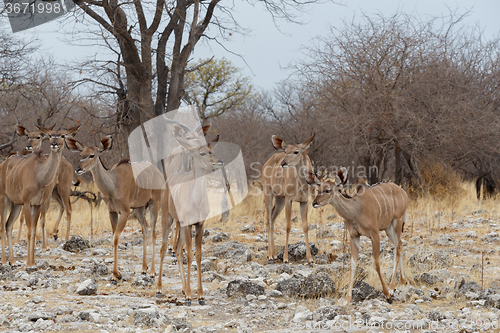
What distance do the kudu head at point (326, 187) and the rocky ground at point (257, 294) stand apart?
1.04 meters

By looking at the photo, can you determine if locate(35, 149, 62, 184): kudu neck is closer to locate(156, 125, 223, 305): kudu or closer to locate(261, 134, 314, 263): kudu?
locate(156, 125, 223, 305): kudu

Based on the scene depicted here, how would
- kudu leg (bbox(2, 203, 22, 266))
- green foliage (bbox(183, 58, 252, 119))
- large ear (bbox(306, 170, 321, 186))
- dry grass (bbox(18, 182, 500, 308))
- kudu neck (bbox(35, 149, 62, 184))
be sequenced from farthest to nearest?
green foliage (bbox(183, 58, 252, 119))
kudu leg (bbox(2, 203, 22, 266))
dry grass (bbox(18, 182, 500, 308))
kudu neck (bbox(35, 149, 62, 184))
large ear (bbox(306, 170, 321, 186))

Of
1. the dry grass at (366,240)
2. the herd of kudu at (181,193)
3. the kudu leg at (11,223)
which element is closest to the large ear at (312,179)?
the herd of kudu at (181,193)

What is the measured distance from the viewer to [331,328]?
16.4 feet

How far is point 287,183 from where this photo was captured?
30.4 ft

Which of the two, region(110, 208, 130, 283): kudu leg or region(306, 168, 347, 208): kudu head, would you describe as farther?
region(110, 208, 130, 283): kudu leg

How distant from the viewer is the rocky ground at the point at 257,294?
5086 mm

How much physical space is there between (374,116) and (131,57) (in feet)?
21.3

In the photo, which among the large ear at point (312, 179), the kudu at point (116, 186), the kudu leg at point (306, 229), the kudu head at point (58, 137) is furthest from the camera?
the kudu leg at point (306, 229)

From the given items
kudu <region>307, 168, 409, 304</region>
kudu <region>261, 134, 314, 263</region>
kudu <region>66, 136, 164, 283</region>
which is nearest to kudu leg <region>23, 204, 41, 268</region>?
kudu <region>66, 136, 164, 283</region>

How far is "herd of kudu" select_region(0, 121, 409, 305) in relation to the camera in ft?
20.3

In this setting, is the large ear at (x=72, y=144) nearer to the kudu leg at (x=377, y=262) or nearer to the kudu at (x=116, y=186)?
the kudu at (x=116, y=186)

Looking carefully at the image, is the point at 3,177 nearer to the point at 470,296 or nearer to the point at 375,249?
the point at 375,249

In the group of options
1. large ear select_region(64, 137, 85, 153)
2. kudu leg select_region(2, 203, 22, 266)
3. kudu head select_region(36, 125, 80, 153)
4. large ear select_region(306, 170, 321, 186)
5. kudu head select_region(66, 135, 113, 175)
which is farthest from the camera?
kudu leg select_region(2, 203, 22, 266)
